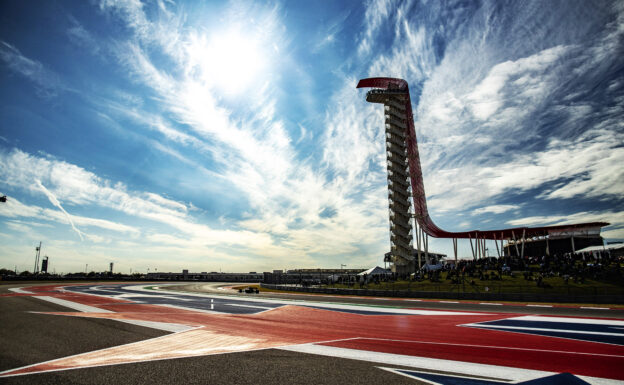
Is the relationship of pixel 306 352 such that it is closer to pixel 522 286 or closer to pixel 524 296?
pixel 524 296

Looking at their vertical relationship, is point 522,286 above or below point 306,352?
below

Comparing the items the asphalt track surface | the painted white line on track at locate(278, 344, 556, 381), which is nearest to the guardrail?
the asphalt track surface

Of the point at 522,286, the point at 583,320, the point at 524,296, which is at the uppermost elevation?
the point at 522,286

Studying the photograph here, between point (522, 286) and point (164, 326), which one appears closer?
point (164, 326)

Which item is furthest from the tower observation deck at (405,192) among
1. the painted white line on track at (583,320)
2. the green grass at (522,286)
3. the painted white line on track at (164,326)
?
the painted white line on track at (164,326)

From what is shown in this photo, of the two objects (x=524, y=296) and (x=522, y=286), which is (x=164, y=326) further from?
(x=522, y=286)

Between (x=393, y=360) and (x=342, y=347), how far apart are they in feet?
5.86

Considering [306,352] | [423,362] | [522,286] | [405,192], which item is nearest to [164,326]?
[306,352]

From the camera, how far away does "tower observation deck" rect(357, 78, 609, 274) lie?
5925 centimetres

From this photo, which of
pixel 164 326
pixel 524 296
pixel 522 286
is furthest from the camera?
pixel 522 286

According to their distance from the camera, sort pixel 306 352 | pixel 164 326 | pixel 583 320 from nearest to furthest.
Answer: pixel 306 352
pixel 164 326
pixel 583 320

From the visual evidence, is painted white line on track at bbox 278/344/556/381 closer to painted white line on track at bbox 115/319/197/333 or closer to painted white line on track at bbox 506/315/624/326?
painted white line on track at bbox 115/319/197/333

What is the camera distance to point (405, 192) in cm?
6400

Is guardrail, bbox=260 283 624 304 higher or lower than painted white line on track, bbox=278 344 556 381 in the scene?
lower
